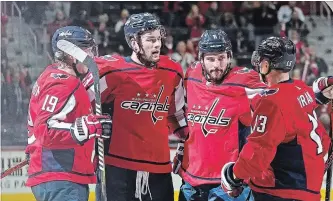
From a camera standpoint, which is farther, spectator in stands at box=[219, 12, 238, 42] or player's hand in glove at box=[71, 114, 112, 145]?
spectator in stands at box=[219, 12, 238, 42]

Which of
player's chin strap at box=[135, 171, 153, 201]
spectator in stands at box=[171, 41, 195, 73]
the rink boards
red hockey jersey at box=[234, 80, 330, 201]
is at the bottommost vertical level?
the rink boards

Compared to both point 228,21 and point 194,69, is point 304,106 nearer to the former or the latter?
point 194,69

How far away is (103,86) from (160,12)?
1584 millimetres

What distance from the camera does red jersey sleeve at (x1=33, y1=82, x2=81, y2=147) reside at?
359cm

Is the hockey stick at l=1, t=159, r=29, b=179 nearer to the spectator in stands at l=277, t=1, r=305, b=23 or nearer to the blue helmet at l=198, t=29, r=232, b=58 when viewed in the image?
the blue helmet at l=198, t=29, r=232, b=58

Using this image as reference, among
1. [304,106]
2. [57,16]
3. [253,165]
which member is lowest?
[253,165]

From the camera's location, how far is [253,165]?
11.2 ft

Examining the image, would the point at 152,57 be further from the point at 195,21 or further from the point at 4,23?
the point at 195,21

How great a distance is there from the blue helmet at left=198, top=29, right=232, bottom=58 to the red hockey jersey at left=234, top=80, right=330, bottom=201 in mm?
311

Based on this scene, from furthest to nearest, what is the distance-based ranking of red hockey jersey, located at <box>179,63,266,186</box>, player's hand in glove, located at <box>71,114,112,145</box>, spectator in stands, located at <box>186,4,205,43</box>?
1. spectator in stands, located at <box>186,4,205,43</box>
2. red hockey jersey, located at <box>179,63,266,186</box>
3. player's hand in glove, located at <box>71,114,112,145</box>

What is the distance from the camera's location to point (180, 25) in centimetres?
528

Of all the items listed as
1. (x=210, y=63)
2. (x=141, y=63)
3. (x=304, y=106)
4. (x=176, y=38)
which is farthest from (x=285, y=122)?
(x=176, y=38)

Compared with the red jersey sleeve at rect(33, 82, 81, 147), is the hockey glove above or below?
below

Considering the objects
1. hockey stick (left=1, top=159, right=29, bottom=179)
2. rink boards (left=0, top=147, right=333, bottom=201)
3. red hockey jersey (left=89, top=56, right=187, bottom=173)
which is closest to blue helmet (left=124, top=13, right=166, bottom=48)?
red hockey jersey (left=89, top=56, right=187, bottom=173)
